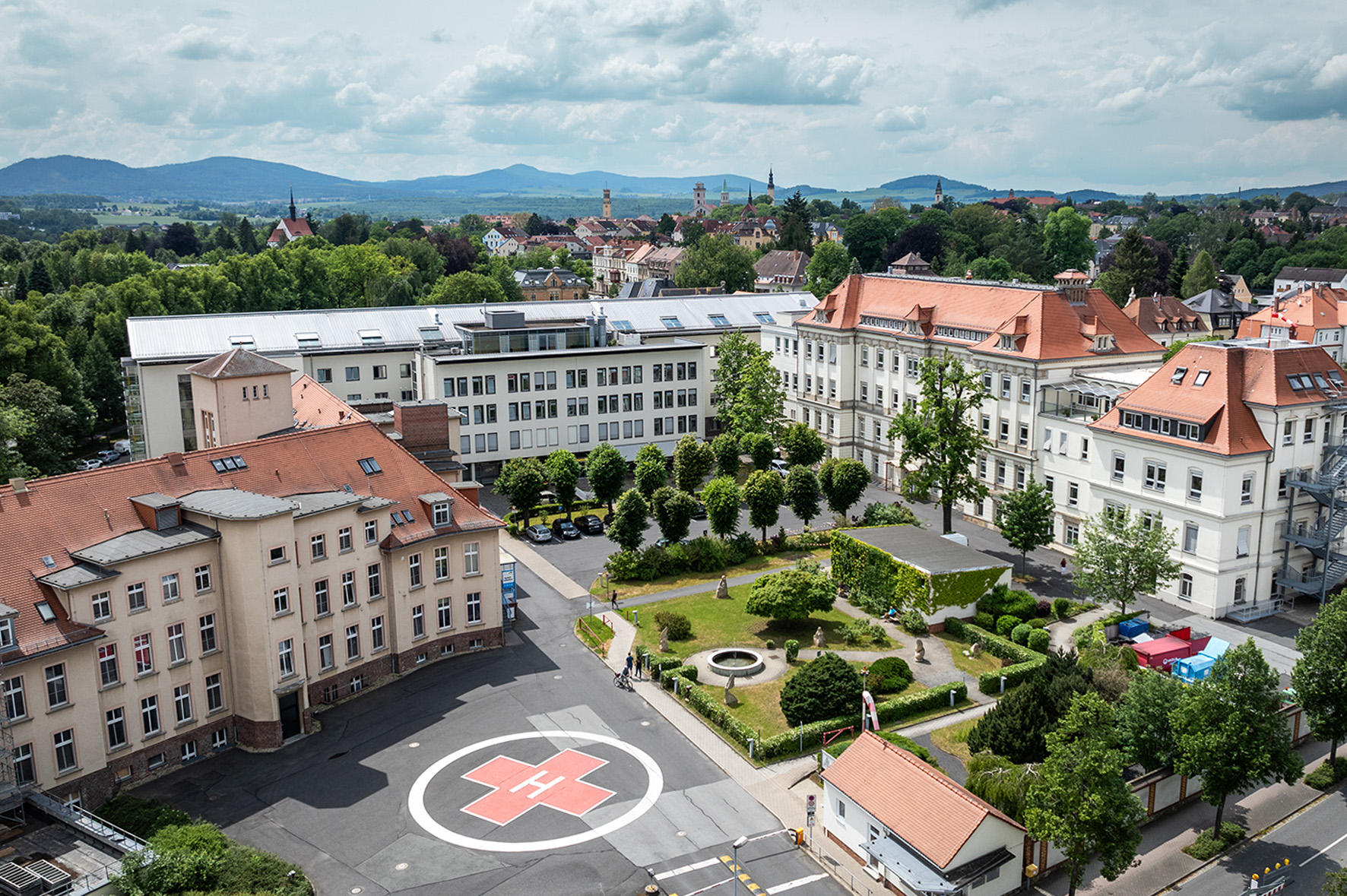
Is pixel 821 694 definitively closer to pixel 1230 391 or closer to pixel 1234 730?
pixel 1234 730

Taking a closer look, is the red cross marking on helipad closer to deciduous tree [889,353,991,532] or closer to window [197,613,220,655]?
window [197,613,220,655]

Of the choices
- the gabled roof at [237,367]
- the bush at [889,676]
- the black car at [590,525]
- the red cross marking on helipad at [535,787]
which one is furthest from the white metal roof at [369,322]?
the bush at [889,676]

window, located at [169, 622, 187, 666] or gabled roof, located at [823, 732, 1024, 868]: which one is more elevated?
window, located at [169, 622, 187, 666]

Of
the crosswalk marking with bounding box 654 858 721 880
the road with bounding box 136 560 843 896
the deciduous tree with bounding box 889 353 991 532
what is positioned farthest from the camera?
the deciduous tree with bounding box 889 353 991 532

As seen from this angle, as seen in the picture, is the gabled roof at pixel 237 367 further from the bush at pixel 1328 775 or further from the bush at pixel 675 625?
the bush at pixel 1328 775

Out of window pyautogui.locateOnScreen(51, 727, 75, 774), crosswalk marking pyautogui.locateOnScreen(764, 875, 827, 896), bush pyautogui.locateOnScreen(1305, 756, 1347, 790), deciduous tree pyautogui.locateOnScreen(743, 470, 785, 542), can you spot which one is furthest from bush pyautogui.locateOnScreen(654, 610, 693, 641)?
bush pyautogui.locateOnScreen(1305, 756, 1347, 790)

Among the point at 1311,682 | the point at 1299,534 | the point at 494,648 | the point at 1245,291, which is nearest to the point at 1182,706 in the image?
the point at 1311,682

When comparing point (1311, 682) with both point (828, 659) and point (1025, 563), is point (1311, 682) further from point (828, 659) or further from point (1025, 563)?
point (1025, 563)
